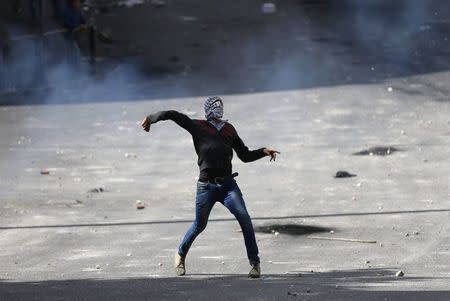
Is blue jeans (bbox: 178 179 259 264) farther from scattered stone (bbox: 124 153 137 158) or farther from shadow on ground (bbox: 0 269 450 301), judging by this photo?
scattered stone (bbox: 124 153 137 158)

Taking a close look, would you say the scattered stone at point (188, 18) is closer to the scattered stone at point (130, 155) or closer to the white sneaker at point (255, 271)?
the scattered stone at point (130, 155)

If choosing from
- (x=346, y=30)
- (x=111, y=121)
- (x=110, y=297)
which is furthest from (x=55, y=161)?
(x=346, y=30)

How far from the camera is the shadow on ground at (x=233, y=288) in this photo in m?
11.2

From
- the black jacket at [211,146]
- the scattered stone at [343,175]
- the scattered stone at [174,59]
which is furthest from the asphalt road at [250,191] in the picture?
the scattered stone at [174,59]

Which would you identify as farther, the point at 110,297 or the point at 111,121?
the point at 111,121

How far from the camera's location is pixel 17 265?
13.9 metres

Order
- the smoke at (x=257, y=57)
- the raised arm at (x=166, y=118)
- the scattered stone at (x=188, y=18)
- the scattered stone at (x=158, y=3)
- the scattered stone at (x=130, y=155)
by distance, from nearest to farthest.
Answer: the raised arm at (x=166, y=118), the scattered stone at (x=130, y=155), the smoke at (x=257, y=57), the scattered stone at (x=188, y=18), the scattered stone at (x=158, y=3)

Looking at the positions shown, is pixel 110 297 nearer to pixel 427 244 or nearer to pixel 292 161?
pixel 427 244

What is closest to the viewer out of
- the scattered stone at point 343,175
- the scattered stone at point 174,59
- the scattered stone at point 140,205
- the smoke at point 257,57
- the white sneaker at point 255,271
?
the white sneaker at point 255,271

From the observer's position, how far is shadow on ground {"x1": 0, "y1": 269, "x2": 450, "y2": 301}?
36.9 feet

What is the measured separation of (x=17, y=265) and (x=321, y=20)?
21226mm

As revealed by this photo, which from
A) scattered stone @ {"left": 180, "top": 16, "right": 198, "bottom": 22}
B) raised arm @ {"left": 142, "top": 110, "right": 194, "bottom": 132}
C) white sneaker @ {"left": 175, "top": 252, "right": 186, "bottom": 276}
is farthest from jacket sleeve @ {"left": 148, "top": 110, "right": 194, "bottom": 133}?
scattered stone @ {"left": 180, "top": 16, "right": 198, "bottom": 22}

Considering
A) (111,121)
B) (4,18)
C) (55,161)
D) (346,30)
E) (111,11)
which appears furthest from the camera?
(111,11)

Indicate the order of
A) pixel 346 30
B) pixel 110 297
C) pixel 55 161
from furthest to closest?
pixel 346 30
pixel 55 161
pixel 110 297
